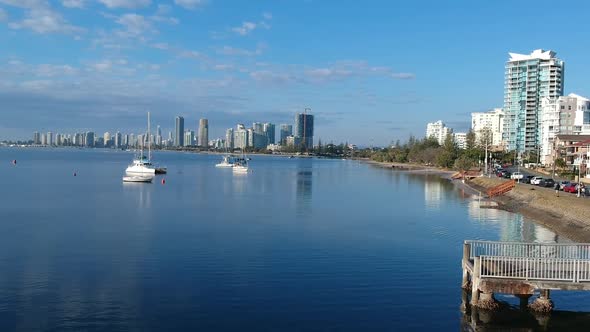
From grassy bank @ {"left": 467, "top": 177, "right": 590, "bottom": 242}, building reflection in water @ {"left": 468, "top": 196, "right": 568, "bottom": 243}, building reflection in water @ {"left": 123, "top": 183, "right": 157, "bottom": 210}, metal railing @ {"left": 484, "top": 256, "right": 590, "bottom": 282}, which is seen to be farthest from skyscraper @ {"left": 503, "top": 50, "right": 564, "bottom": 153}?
metal railing @ {"left": 484, "top": 256, "right": 590, "bottom": 282}

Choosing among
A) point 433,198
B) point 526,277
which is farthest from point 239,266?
point 433,198

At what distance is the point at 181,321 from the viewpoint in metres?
16.4

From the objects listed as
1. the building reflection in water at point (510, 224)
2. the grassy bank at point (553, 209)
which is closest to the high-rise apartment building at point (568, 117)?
the grassy bank at point (553, 209)

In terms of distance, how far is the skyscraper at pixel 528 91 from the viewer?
15162 centimetres

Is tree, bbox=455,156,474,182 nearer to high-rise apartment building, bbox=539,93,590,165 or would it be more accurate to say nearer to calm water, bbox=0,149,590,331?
high-rise apartment building, bbox=539,93,590,165

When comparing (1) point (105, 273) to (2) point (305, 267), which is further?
(2) point (305, 267)

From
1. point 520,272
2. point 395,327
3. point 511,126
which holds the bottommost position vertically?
point 395,327

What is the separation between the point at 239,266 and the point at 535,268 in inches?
451

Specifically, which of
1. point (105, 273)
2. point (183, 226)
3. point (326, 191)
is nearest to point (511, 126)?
point (326, 191)

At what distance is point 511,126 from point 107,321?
158845 millimetres

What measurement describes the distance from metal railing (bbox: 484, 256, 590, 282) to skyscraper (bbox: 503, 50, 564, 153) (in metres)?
139

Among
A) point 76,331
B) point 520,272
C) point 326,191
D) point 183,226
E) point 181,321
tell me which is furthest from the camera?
point 326,191

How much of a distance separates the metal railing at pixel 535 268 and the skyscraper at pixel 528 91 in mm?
138969

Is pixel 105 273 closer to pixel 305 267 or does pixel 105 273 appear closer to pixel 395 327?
pixel 305 267
